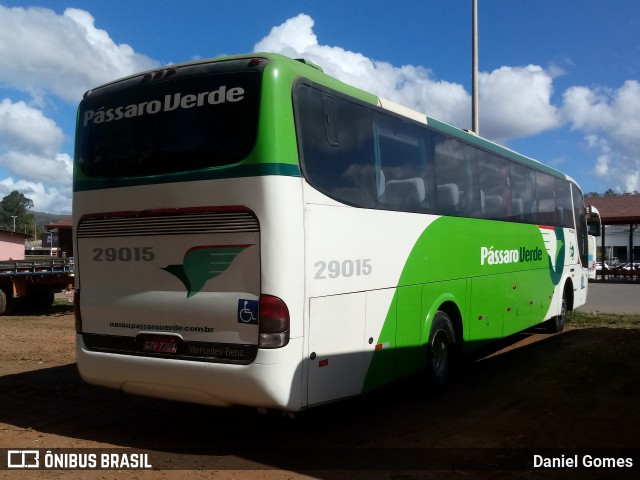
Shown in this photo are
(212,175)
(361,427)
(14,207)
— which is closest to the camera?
(212,175)

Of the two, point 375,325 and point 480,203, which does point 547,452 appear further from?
point 480,203

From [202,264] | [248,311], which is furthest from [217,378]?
[202,264]

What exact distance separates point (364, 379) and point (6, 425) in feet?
12.3

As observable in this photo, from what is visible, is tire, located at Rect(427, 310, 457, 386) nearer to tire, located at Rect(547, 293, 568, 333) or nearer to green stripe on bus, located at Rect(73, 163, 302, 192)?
green stripe on bus, located at Rect(73, 163, 302, 192)

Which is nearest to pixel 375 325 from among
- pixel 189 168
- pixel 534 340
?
pixel 189 168

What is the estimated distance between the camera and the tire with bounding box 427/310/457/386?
7.52 metres

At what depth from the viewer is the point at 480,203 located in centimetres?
899

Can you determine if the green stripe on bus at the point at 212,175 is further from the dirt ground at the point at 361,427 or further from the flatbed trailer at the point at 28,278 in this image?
the flatbed trailer at the point at 28,278

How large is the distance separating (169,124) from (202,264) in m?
1.39

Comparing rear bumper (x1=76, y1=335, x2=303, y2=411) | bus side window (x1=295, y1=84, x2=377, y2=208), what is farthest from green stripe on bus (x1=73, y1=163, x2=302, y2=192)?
rear bumper (x1=76, y1=335, x2=303, y2=411)

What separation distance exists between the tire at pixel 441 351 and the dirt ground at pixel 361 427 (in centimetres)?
26

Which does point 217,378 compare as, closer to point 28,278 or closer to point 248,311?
point 248,311

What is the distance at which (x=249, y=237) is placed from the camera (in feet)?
17.4

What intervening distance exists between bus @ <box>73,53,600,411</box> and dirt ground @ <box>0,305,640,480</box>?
0.52 meters
